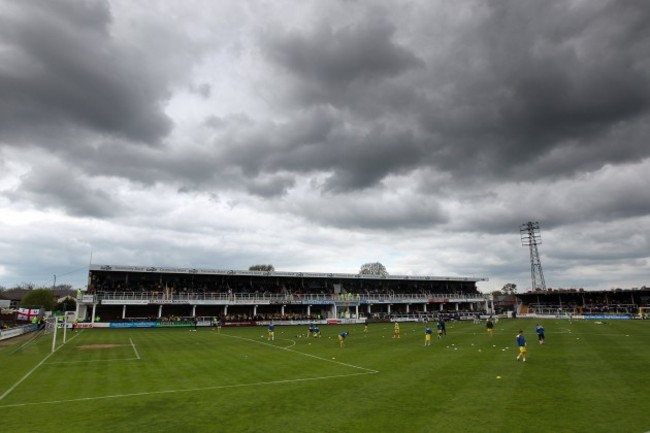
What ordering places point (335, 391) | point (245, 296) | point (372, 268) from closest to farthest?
1. point (335, 391)
2. point (245, 296)
3. point (372, 268)

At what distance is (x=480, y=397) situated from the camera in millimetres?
15352

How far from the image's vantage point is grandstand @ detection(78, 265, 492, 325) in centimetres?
6825

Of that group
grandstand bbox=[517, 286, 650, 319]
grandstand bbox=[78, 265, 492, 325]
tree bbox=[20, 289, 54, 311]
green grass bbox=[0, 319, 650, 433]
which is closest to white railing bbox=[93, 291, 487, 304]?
grandstand bbox=[78, 265, 492, 325]

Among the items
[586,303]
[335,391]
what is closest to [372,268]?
[586,303]

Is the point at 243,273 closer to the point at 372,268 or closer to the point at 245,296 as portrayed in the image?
the point at 245,296

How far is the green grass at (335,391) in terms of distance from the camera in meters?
12.6

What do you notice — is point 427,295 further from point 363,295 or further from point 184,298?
point 184,298

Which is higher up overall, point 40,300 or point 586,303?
point 40,300

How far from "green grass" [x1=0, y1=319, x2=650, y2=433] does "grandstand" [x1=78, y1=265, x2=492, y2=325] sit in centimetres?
3979

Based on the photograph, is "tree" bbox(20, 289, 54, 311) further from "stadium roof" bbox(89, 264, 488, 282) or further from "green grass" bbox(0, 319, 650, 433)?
"green grass" bbox(0, 319, 650, 433)

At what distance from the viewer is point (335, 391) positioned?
17000 mm

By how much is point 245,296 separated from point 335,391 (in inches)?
2519

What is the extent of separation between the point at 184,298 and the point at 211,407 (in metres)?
60.3

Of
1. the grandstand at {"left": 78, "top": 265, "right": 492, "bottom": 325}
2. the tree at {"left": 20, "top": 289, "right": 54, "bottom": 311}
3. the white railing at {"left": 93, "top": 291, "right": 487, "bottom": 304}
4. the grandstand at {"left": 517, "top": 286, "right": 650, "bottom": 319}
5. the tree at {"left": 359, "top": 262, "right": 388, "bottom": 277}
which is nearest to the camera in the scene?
the white railing at {"left": 93, "top": 291, "right": 487, "bottom": 304}
